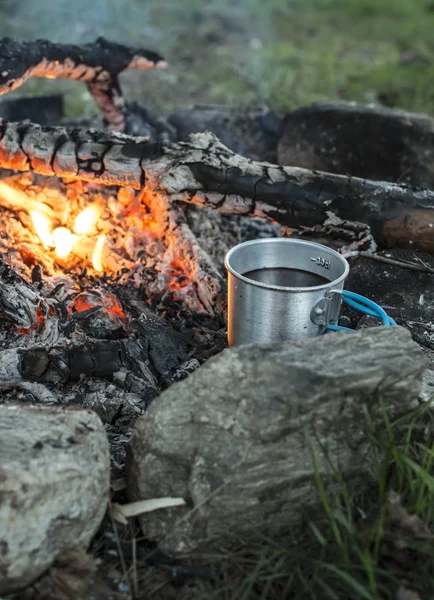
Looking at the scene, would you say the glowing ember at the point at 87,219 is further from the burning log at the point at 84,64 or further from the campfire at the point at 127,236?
the burning log at the point at 84,64

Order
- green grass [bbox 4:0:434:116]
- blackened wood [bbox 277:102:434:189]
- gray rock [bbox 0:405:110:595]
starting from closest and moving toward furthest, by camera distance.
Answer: gray rock [bbox 0:405:110:595], blackened wood [bbox 277:102:434:189], green grass [bbox 4:0:434:116]

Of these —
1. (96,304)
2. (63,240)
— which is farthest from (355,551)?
(63,240)

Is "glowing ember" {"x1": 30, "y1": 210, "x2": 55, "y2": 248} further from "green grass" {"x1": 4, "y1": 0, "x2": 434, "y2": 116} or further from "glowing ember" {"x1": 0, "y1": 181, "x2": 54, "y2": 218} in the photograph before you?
"green grass" {"x1": 4, "y1": 0, "x2": 434, "y2": 116}

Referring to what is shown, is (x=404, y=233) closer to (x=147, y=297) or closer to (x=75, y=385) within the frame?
(x=147, y=297)

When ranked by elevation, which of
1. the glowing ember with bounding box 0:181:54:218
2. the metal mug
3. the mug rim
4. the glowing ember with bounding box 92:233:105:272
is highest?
the mug rim

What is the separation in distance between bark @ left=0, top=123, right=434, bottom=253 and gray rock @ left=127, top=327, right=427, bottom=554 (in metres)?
1.55

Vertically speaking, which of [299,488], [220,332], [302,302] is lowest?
[220,332]

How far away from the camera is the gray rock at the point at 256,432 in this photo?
1.95 m

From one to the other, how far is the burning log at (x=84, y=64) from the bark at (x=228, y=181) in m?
0.45

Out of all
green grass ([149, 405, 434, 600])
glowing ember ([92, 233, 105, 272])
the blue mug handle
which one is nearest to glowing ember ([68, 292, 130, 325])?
glowing ember ([92, 233, 105, 272])

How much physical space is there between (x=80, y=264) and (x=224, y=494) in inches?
81.1

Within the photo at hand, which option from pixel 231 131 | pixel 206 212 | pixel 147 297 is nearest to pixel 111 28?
pixel 231 131

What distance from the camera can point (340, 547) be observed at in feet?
6.08

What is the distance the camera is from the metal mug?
2.59 m
